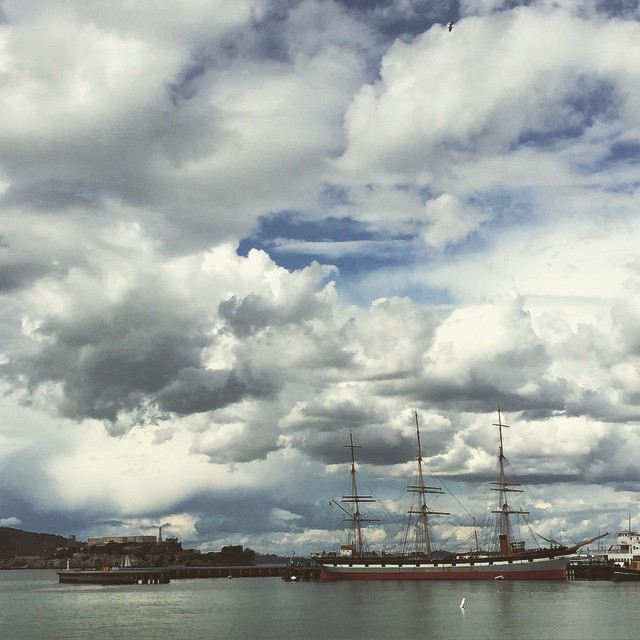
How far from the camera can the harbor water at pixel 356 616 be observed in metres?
92.2

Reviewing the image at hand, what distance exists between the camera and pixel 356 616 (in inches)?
4390

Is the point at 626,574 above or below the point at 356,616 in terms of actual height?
above

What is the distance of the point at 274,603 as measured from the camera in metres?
152

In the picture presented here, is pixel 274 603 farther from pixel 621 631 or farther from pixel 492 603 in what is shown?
pixel 621 631

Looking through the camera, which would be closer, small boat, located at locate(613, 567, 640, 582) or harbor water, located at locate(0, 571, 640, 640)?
harbor water, located at locate(0, 571, 640, 640)

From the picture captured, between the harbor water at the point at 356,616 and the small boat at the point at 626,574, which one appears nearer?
the harbor water at the point at 356,616

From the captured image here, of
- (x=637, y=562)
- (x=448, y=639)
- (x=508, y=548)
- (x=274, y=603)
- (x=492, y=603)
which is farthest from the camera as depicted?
(x=508, y=548)

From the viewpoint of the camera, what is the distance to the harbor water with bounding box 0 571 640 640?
92.2 m

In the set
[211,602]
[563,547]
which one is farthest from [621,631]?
[563,547]

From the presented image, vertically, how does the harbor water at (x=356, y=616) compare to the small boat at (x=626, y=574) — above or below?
below

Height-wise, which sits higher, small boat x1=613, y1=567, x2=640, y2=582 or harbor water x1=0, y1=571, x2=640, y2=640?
small boat x1=613, y1=567, x2=640, y2=582

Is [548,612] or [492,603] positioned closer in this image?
[548,612]

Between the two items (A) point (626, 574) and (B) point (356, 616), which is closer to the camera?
(B) point (356, 616)

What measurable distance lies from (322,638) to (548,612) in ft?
117
